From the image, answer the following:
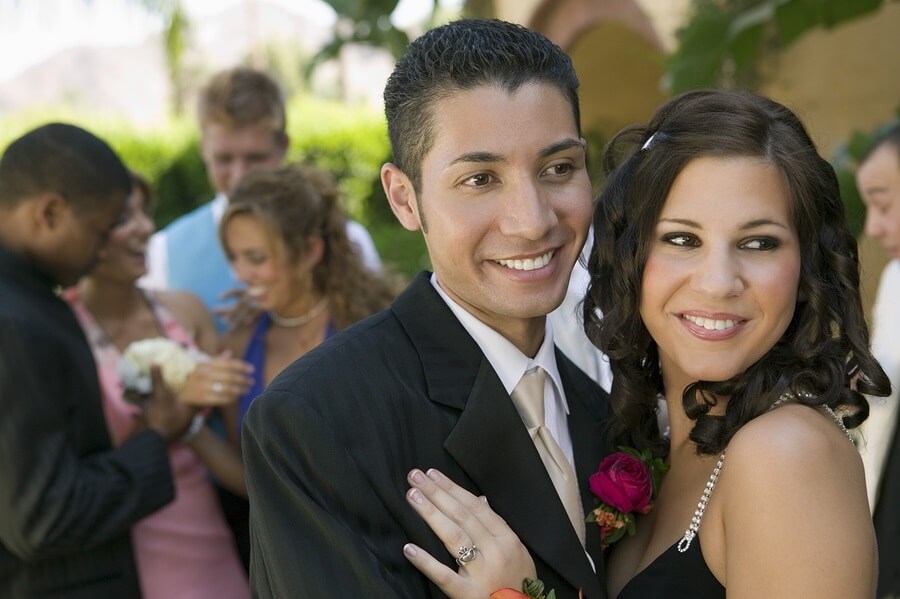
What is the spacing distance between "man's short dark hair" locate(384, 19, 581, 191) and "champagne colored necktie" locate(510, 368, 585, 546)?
52cm

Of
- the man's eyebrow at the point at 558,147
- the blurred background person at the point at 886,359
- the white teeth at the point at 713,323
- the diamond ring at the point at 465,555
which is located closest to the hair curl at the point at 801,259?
the white teeth at the point at 713,323

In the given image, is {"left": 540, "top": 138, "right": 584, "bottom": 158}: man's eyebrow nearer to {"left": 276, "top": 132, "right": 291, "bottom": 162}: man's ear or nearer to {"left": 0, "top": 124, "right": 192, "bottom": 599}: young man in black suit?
{"left": 0, "top": 124, "right": 192, "bottom": 599}: young man in black suit

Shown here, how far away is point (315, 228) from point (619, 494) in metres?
2.29

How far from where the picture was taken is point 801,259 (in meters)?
2.50

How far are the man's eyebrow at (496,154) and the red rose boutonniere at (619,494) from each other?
0.75 m

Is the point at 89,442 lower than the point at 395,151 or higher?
lower

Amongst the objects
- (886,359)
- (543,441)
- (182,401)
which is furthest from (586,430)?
(886,359)

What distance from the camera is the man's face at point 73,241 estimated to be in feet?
11.8

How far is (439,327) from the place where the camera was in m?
2.44

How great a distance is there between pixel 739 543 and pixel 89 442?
2.13m

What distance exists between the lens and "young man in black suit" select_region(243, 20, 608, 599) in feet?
6.71

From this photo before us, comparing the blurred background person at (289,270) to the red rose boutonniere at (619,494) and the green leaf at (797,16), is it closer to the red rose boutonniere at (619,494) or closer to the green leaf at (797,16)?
the red rose boutonniere at (619,494)

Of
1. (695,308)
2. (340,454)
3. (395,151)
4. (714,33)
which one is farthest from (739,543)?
(714,33)

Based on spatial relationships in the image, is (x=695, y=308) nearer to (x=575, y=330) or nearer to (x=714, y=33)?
(x=575, y=330)
